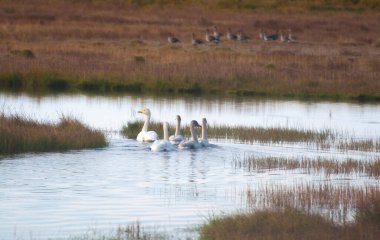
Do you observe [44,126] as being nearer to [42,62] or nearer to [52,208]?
[52,208]

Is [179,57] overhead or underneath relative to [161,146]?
overhead

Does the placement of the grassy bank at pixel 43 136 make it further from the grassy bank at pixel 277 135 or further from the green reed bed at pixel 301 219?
the green reed bed at pixel 301 219

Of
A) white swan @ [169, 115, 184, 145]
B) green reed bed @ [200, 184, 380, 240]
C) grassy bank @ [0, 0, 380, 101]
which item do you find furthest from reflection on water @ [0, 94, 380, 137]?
green reed bed @ [200, 184, 380, 240]

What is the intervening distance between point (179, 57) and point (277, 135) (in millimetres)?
13967

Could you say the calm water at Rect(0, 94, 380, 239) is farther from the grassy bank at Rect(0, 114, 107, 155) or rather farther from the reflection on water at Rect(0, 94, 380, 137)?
the grassy bank at Rect(0, 114, 107, 155)

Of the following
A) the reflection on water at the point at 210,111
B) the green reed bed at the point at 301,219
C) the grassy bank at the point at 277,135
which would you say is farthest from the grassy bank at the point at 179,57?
the green reed bed at the point at 301,219

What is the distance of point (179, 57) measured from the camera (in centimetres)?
3378

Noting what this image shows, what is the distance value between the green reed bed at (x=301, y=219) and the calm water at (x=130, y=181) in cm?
70

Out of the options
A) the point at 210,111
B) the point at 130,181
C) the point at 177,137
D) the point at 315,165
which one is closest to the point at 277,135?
the point at 177,137

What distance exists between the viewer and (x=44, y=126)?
706 inches

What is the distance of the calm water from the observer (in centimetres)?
1177

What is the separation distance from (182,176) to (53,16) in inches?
1589

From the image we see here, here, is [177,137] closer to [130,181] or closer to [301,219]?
[130,181]

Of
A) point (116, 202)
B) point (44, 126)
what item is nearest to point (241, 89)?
point (44, 126)
